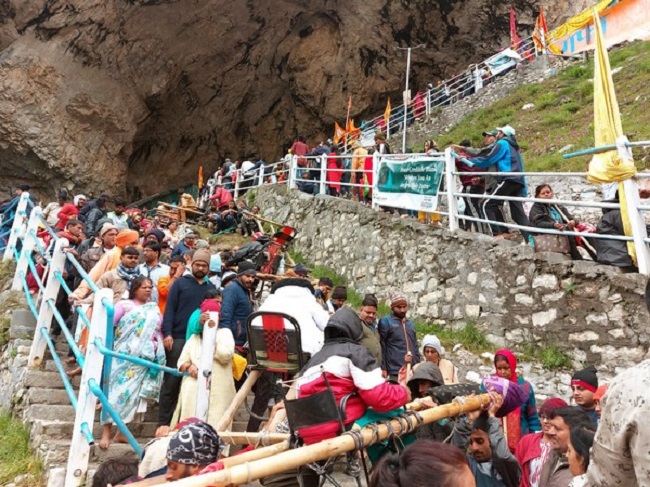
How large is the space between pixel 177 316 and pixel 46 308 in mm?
1518

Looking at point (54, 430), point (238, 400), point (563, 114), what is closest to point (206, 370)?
point (238, 400)

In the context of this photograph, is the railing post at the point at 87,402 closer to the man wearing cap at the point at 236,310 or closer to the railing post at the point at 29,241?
the man wearing cap at the point at 236,310

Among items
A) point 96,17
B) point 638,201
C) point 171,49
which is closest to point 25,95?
point 96,17

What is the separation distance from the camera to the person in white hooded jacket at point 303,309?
396cm

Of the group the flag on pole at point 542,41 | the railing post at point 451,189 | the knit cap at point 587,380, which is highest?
the flag on pole at point 542,41

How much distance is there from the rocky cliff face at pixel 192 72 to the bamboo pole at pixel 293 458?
18686 millimetres

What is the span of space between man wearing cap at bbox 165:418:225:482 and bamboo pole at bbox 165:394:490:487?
525 millimetres

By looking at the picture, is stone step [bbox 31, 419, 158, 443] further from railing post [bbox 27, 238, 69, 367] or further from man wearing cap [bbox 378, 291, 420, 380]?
man wearing cap [bbox 378, 291, 420, 380]

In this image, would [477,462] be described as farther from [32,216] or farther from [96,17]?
[96,17]

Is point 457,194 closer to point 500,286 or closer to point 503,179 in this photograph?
point 503,179

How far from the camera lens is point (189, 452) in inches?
99.3

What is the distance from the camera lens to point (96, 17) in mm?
17797

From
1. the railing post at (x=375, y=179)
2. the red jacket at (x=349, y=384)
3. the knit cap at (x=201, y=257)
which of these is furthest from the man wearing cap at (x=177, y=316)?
the railing post at (x=375, y=179)

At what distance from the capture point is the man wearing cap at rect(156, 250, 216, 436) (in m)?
4.36
